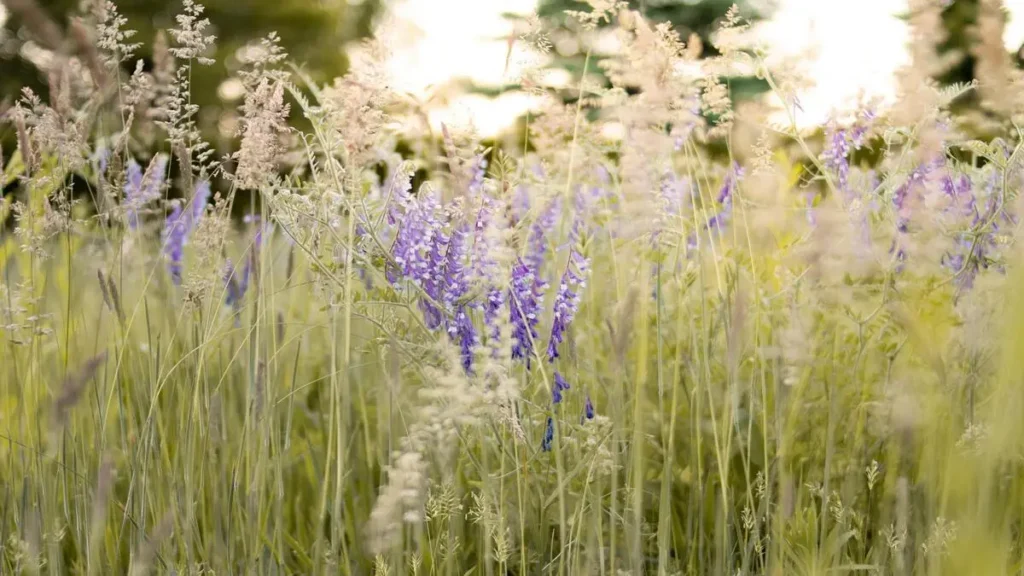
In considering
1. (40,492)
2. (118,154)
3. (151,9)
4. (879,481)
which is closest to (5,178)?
(118,154)

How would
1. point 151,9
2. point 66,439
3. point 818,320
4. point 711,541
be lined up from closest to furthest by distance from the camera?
1. point 66,439
2. point 711,541
3. point 818,320
4. point 151,9

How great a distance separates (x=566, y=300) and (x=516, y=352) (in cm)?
14

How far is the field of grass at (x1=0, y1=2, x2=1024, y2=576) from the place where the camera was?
57.0 inches

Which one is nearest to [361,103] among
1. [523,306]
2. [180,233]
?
[523,306]

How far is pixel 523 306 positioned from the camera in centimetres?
179

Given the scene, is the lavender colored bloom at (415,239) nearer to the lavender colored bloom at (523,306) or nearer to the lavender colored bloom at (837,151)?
the lavender colored bloom at (523,306)

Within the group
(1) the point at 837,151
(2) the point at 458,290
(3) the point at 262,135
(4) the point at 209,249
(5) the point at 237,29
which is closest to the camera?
(3) the point at 262,135

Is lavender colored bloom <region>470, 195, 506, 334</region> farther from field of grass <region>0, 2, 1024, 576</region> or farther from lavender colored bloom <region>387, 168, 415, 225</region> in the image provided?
lavender colored bloom <region>387, 168, 415, 225</region>

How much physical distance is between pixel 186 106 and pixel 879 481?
5.23 feet

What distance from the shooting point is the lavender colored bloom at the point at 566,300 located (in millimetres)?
1752

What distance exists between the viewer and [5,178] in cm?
176

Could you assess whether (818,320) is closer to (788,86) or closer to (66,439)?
(788,86)

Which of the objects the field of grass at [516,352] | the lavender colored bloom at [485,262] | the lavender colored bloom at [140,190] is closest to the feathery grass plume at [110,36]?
the field of grass at [516,352]

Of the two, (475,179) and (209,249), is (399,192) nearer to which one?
(475,179)
